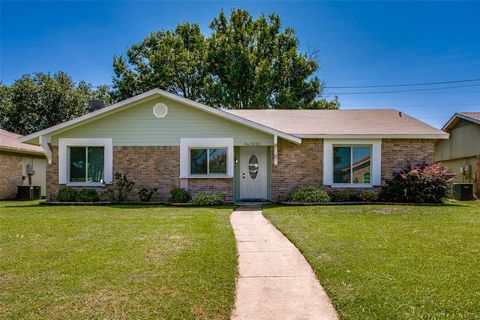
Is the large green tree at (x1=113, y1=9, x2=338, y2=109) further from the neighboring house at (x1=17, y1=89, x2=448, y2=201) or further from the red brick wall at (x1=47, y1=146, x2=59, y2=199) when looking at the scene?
the red brick wall at (x1=47, y1=146, x2=59, y2=199)

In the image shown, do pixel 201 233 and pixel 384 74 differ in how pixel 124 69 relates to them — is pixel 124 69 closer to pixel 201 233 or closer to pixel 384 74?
pixel 384 74

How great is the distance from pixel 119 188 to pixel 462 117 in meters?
16.8

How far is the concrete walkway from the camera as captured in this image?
12.8 ft

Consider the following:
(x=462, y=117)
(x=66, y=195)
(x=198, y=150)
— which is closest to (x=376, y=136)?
(x=198, y=150)

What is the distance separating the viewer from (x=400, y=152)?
586 inches

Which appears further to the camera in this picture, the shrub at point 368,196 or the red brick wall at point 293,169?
the red brick wall at point 293,169

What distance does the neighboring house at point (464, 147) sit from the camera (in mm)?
18734

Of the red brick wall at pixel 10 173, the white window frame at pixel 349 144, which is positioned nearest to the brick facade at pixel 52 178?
the red brick wall at pixel 10 173

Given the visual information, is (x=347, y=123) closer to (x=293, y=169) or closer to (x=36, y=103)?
(x=293, y=169)

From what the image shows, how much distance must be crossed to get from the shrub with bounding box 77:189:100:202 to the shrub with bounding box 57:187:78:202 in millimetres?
208

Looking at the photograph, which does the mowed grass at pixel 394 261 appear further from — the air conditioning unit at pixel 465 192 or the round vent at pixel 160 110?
the air conditioning unit at pixel 465 192

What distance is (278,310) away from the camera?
155 inches

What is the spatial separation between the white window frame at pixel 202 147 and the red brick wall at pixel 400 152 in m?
5.86

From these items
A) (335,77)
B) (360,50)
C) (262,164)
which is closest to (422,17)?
(360,50)
